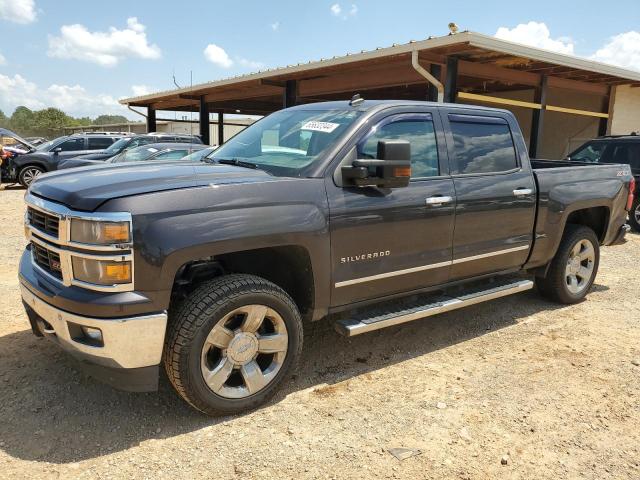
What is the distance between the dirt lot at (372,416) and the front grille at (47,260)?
853 millimetres

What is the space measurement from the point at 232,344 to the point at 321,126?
5.55 feet

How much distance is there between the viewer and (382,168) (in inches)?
130

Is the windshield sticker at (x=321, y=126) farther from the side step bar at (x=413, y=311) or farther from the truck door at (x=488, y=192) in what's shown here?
the side step bar at (x=413, y=311)

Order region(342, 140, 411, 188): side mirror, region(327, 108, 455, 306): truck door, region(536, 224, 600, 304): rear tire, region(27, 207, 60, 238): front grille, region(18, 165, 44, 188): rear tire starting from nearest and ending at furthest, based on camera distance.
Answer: region(27, 207, 60, 238): front grille → region(342, 140, 411, 188): side mirror → region(327, 108, 455, 306): truck door → region(536, 224, 600, 304): rear tire → region(18, 165, 44, 188): rear tire

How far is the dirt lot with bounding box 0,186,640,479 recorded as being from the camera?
272 centimetres

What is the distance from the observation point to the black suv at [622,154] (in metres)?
9.89

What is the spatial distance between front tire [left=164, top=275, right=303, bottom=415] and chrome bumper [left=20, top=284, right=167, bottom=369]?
136mm

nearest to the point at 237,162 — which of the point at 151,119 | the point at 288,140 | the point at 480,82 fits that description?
the point at 288,140

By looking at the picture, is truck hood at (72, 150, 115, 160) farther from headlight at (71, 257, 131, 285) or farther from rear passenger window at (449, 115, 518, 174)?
headlight at (71, 257, 131, 285)

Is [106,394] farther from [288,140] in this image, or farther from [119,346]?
[288,140]

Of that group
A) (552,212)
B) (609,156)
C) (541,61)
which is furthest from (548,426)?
(541,61)

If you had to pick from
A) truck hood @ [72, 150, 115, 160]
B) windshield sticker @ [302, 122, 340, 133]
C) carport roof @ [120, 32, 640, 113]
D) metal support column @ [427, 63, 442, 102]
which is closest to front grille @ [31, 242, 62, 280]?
windshield sticker @ [302, 122, 340, 133]

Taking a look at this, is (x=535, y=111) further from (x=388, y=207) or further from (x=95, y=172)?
(x=95, y=172)

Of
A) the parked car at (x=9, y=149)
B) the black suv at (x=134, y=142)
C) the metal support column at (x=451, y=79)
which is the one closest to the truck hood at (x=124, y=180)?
the metal support column at (x=451, y=79)
